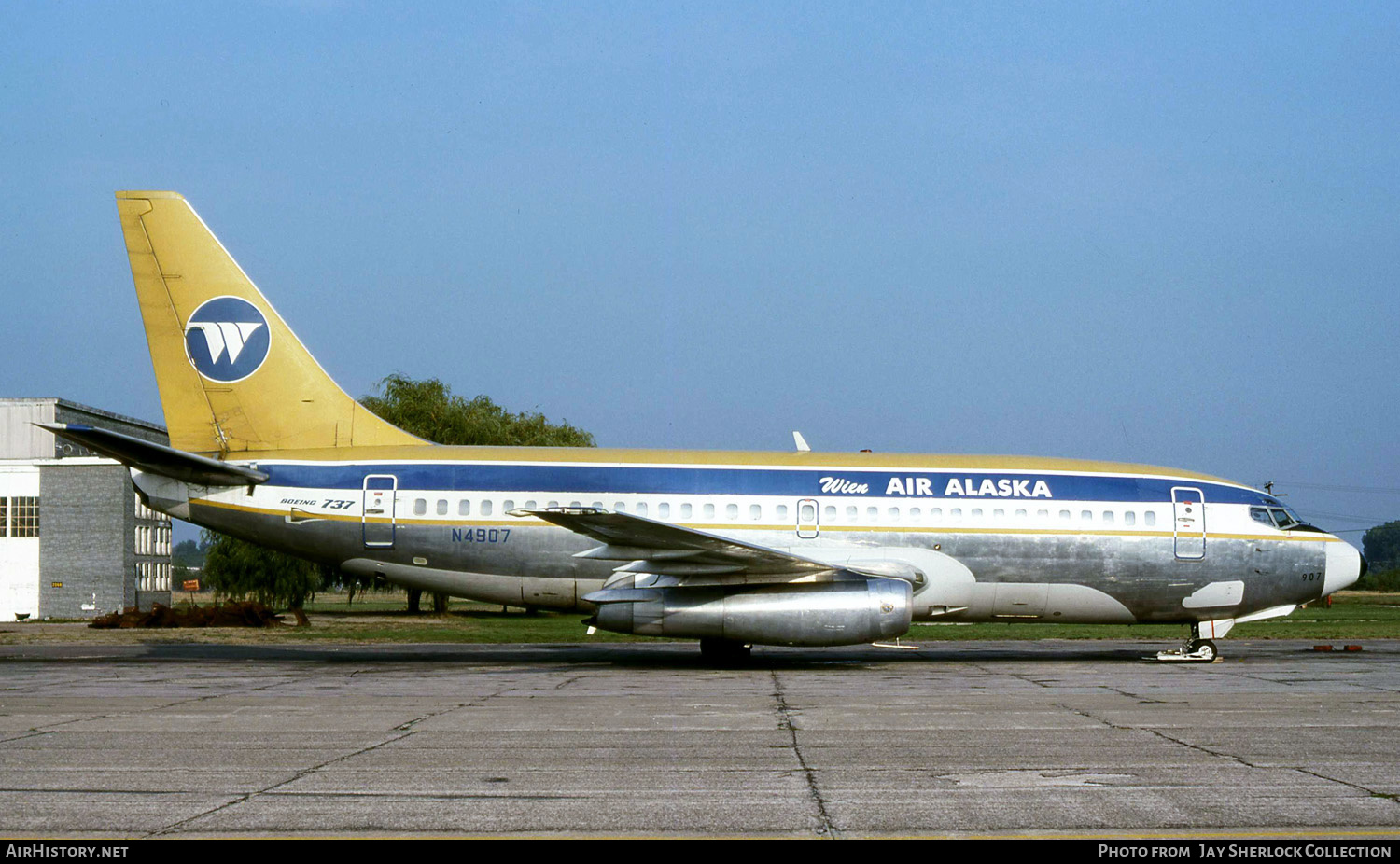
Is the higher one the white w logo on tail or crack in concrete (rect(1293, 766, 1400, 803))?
the white w logo on tail

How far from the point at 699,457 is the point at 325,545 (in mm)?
6392

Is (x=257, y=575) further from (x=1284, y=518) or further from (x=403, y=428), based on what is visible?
(x=1284, y=518)

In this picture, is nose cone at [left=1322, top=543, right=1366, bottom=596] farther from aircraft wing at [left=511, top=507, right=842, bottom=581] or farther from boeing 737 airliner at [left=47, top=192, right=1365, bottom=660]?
aircraft wing at [left=511, top=507, right=842, bottom=581]

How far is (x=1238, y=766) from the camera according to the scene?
923 cm

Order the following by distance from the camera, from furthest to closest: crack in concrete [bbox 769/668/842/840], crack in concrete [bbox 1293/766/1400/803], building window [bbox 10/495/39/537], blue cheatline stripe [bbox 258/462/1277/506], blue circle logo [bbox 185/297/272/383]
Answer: building window [bbox 10/495/39/537]
blue circle logo [bbox 185/297/272/383]
blue cheatline stripe [bbox 258/462/1277/506]
crack in concrete [bbox 1293/766/1400/803]
crack in concrete [bbox 769/668/842/840]

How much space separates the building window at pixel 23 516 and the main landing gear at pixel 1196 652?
48.8 meters

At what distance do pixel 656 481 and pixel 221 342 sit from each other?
7.94 meters

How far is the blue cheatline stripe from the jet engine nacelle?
76.4 inches

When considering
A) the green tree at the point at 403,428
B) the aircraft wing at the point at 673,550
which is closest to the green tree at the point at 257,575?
the green tree at the point at 403,428

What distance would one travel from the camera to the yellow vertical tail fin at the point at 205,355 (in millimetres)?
20781

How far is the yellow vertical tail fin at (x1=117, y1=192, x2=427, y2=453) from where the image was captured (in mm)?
20781

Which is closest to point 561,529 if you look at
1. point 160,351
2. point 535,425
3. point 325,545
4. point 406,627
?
point 325,545

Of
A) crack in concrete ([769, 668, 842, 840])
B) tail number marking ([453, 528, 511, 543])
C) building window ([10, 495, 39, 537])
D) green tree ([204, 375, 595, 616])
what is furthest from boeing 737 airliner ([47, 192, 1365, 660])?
building window ([10, 495, 39, 537])

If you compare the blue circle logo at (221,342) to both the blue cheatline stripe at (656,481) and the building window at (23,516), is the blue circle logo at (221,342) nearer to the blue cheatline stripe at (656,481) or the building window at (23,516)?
the blue cheatline stripe at (656,481)
